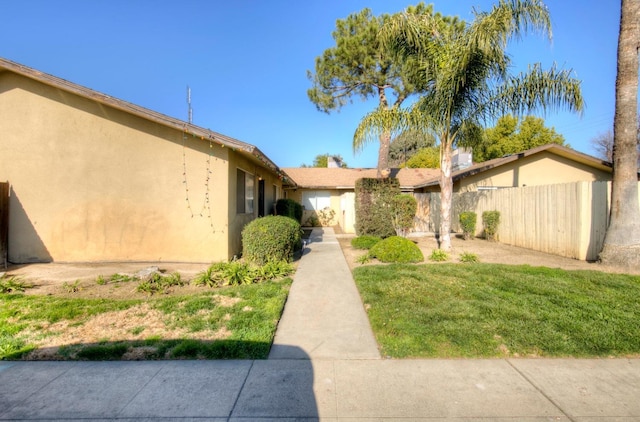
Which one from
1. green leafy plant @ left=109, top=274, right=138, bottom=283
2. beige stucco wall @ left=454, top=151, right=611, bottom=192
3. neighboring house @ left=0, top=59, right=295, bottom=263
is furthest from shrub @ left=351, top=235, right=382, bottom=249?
beige stucco wall @ left=454, top=151, right=611, bottom=192

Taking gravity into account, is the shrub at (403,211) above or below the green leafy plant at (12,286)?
above

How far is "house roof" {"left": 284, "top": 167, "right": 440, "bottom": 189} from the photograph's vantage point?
20045 mm

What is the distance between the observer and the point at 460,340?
3.83 m

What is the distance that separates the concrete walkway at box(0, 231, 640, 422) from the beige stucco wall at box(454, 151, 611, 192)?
561 inches

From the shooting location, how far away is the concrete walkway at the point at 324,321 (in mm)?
3736

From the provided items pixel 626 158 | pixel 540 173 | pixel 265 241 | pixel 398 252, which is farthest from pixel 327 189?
pixel 626 158

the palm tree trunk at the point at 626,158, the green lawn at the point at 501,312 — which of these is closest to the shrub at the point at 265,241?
the green lawn at the point at 501,312

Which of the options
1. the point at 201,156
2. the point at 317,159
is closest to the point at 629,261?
the point at 201,156

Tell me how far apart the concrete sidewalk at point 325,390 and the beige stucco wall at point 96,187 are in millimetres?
4950

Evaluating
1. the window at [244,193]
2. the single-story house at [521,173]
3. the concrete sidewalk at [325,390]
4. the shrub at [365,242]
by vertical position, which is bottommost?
the concrete sidewalk at [325,390]

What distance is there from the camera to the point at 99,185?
824 centimetres

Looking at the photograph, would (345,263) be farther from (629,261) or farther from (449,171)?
(629,261)

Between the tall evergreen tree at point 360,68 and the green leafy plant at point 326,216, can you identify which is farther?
the green leafy plant at point 326,216

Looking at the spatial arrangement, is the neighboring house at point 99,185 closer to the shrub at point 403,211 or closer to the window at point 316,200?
the shrub at point 403,211
